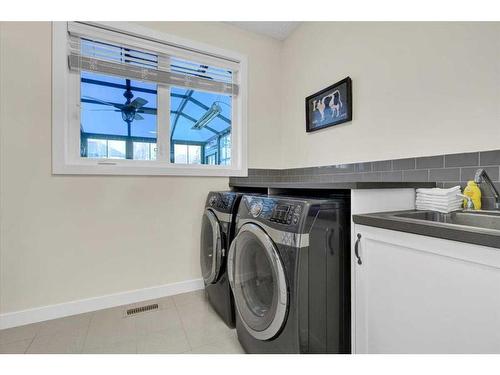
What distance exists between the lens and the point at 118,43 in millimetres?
2020

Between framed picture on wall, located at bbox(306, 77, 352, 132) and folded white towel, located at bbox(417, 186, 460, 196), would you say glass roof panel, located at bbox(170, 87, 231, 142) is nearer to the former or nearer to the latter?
framed picture on wall, located at bbox(306, 77, 352, 132)

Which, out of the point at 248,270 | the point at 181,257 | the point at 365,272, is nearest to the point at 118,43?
the point at 181,257

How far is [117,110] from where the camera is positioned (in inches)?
81.6

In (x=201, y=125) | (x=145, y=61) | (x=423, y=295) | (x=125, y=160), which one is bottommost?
(x=423, y=295)

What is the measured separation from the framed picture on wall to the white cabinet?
49.1 inches

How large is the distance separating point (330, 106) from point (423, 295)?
168 cm

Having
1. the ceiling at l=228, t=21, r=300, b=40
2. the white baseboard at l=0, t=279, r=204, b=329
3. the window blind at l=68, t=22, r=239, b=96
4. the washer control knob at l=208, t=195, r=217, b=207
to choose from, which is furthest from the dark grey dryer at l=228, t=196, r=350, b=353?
the ceiling at l=228, t=21, r=300, b=40

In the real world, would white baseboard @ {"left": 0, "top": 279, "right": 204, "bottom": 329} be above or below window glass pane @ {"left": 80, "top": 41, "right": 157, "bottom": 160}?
below

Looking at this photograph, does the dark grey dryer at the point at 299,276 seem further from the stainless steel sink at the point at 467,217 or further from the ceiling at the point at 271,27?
the ceiling at the point at 271,27

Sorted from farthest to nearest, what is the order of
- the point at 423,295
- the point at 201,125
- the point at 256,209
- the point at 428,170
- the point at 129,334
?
1. the point at 201,125
2. the point at 129,334
3. the point at 428,170
4. the point at 256,209
5. the point at 423,295

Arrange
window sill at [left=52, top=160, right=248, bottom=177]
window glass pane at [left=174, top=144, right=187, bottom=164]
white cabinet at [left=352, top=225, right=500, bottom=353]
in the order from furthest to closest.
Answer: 1. window glass pane at [left=174, top=144, right=187, bottom=164]
2. window sill at [left=52, top=160, right=248, bottom=177]
3. white cabinet at [left=352, top=225, right=500, bottom=353]

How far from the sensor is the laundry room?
1.03 m

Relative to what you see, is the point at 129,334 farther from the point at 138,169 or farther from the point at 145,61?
the point at 145,61

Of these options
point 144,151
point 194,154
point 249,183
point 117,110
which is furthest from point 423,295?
point 117,110
